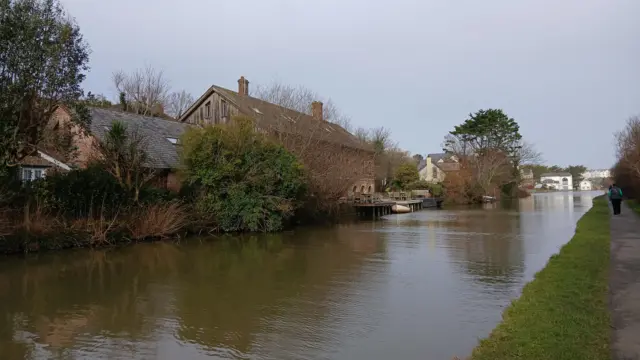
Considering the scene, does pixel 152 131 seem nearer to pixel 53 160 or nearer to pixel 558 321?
pixel 53 160

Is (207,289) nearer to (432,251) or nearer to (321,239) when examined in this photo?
(432,251)

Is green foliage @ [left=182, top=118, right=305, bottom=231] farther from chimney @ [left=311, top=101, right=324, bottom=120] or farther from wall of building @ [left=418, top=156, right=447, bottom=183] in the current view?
wall of building @ [left=418, top=156, right=447, bottom=183]

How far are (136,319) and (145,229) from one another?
39.9 ft

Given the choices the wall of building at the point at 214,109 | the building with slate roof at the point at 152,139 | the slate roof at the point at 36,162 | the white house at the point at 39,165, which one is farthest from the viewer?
the wall of building at the point at 214,109

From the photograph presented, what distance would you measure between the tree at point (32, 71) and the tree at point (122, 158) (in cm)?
231

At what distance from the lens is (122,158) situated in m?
20.8

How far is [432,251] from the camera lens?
1780 cm

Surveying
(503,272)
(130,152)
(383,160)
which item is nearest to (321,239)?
(130,152)

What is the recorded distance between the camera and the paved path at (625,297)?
591 cm

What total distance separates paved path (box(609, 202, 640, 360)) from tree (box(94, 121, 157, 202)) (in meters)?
17.2

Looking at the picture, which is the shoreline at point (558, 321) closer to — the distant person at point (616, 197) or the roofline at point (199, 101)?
the distant person at point (616, 197)

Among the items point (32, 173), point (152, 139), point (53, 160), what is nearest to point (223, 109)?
point (152, 139)

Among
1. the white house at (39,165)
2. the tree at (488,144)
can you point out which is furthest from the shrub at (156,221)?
the tree at (488,144)

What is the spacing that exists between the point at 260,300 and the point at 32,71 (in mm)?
11710
